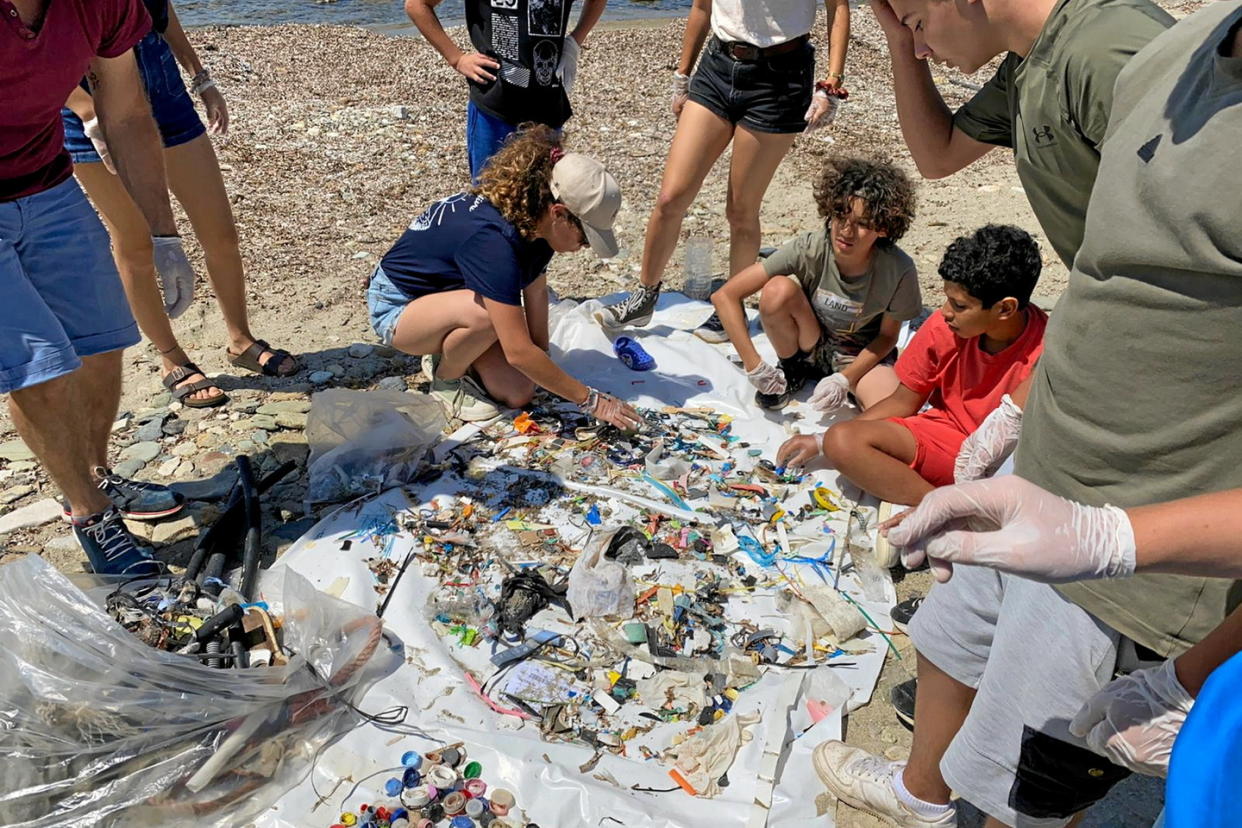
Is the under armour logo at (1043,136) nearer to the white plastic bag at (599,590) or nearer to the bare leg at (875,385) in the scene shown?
the white plastic bag at (599,590)

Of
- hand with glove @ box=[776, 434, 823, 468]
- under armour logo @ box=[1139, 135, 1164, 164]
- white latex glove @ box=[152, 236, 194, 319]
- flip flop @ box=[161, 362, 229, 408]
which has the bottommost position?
flip flop @ box=[161, 362, 229, 408]

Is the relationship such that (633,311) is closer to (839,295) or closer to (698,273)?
(698,273)

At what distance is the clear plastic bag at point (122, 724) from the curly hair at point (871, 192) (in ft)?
7.78

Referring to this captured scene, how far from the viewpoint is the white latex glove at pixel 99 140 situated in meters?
2.88

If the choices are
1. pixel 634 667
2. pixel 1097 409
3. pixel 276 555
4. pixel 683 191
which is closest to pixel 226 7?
pixel 683 191

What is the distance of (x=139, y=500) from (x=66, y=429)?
0.48m

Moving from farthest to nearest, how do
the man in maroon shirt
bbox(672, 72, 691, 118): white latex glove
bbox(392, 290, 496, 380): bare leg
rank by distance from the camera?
1. bbox(672, 72, 691, 118): white latex glove
2. bbox(392, 290, 496, 380): bare leg
3. the man in maroon shirt

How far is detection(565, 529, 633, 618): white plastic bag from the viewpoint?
2605 mm

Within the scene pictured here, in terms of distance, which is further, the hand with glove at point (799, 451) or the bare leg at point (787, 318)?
the bare leg at point (787, 318)

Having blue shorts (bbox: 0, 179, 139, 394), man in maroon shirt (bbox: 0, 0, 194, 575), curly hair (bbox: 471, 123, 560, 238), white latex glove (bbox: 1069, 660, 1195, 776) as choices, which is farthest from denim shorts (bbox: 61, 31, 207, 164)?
white latex glove (bbox: 1069, 660, 1195, 776)

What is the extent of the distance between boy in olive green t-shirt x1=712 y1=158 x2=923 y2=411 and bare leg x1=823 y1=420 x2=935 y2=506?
47 cm

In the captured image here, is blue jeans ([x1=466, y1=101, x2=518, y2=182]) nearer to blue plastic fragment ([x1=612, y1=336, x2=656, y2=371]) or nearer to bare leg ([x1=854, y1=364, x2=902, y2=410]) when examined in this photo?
blue plastic fragment ([x1=612, y1=336, x2=656, y2=371])

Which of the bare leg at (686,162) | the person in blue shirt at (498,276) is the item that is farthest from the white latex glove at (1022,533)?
the bare leg at (686,162)

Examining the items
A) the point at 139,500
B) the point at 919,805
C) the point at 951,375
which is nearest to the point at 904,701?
the point at 919,805
